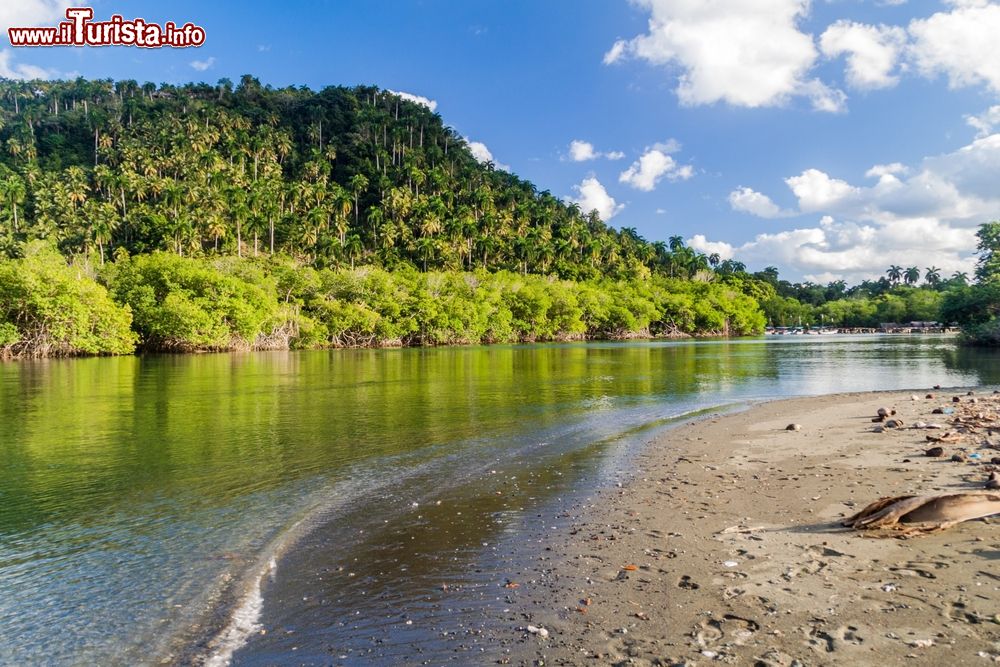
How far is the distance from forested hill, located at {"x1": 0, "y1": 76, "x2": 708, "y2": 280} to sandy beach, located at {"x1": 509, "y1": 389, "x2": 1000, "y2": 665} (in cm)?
12174

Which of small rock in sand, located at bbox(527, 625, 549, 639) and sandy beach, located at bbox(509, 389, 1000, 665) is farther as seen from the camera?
small rock in sand, located at bbox(527, 625, 549, 639)

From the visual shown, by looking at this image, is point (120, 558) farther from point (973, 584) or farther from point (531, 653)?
point (973, 584)

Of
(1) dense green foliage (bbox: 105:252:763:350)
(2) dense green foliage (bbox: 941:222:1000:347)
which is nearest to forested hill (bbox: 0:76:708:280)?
(1) dense green foliage (bbox: 105:252:763:350)

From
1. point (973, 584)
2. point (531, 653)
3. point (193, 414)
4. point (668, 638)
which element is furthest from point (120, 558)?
point (193, 414)

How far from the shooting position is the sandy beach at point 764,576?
6094 millimetres

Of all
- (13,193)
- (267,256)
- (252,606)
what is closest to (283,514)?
(252,606)

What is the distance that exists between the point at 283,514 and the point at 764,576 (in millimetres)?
8560

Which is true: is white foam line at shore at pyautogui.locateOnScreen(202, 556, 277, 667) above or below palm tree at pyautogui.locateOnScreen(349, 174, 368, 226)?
below

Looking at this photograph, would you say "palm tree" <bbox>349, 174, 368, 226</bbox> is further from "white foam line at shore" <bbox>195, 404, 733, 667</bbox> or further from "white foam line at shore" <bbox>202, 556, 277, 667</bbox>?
"white foam line at shore" <bbox>202, 556, 277, 667</bbox>

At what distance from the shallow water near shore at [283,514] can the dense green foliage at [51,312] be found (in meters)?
43.9

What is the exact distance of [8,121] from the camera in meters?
185

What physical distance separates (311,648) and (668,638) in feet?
12.2

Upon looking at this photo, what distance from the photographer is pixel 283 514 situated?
1205 cm

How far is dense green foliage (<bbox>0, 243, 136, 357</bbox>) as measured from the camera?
217ft
